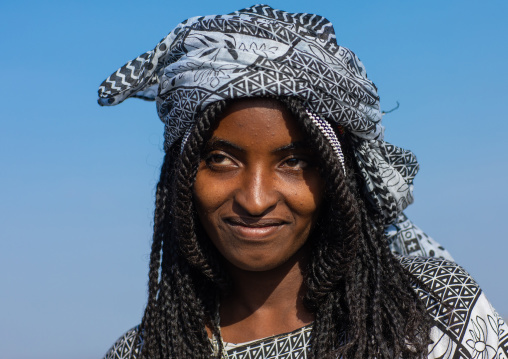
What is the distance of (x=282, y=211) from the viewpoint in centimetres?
334

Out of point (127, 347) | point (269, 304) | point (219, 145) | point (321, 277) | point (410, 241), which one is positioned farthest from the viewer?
Result: point (410, 241)

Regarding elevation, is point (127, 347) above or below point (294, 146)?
below

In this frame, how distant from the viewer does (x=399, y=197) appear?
364cm

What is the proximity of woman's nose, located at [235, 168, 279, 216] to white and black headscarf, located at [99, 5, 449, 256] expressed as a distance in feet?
1.05

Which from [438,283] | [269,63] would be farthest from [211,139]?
[438,283]

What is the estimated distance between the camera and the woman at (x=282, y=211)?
3.27 m

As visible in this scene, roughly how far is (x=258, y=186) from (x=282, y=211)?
156 mm

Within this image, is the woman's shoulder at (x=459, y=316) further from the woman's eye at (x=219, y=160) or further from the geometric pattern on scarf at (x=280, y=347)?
the woman's eye at (x=219, y=160)

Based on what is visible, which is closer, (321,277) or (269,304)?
(321,277)

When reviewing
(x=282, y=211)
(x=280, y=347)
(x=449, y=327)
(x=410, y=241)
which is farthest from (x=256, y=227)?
(x=410, y=241)

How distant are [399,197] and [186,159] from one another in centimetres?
97

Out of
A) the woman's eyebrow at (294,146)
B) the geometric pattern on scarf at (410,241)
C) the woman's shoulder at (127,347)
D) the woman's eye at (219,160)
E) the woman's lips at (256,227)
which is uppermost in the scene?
the woman's eye at (219,160)

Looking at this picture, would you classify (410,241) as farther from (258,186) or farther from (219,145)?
(219,145)

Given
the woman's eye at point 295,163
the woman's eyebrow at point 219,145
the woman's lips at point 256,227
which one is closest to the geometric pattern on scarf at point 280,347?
the woman's lips at point 256,227
